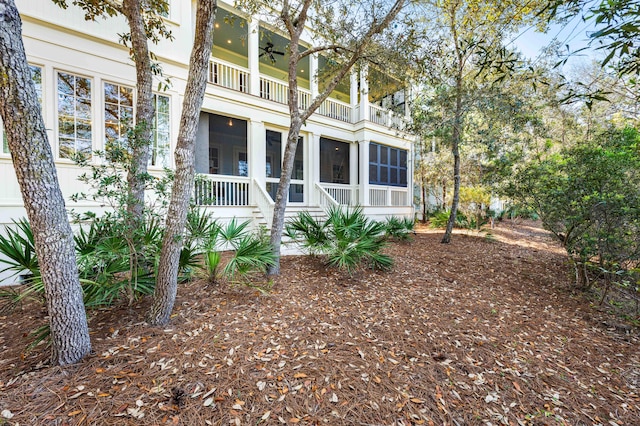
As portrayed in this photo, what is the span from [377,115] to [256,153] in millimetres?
5740

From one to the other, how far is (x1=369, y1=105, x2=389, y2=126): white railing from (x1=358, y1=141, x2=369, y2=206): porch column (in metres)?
1.31

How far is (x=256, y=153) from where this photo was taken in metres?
8.86

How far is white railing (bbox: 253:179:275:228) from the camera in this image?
26.4 feet

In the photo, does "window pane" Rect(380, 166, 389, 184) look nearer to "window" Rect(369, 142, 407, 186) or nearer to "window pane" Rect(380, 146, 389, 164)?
"window" Rect(369, 142, 407, 186)

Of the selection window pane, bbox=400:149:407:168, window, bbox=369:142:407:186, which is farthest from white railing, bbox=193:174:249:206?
window pane, bbox=400:149:407:168

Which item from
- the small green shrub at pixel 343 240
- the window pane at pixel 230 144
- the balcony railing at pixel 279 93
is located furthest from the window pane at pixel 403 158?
the small green shrub at pixel 343 240

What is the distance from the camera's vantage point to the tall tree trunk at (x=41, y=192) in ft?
6.37

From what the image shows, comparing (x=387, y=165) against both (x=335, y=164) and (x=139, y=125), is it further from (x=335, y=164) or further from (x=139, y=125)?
(x=139, y=125)

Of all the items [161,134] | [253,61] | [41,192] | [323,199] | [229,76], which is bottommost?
[41,192]

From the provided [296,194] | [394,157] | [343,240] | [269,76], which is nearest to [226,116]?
[269,76]

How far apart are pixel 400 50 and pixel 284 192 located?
4029mm

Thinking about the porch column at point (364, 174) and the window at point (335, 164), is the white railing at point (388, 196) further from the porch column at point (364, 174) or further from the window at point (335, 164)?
the window at point (335, 164)

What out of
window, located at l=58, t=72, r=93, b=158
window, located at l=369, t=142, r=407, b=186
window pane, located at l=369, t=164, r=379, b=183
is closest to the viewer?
window, located at l=58, t=72, r=93, b=158

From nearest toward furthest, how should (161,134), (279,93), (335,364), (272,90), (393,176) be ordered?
(335,364) → (161,134) → (272,90) → (279,93) → (393,176)
